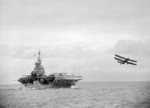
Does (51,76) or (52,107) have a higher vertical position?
(51,76)

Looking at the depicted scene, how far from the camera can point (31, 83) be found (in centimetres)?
9088

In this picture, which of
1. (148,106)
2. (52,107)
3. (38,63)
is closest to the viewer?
(148,106)

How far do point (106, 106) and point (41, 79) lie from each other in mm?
49474

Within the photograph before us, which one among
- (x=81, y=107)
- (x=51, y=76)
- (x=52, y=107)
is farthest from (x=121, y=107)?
(x=51, y=76)

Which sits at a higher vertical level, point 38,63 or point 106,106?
point 38,63

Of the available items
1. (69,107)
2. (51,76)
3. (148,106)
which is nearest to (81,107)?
(69,107)

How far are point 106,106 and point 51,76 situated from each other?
151 ft

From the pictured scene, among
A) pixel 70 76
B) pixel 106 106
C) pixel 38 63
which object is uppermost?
pixel 38 63

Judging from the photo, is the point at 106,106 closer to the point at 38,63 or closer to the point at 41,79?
the point at 41,79

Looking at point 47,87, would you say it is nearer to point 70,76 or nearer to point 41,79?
point 41,79

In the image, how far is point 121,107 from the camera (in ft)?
120

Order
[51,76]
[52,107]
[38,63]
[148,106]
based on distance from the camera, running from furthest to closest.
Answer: [38,63] < [51,76] < [52,107] < [148,106]

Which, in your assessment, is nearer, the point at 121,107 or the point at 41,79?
the point at 121,107

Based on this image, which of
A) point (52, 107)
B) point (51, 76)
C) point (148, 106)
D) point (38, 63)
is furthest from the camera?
point (38, 63)
